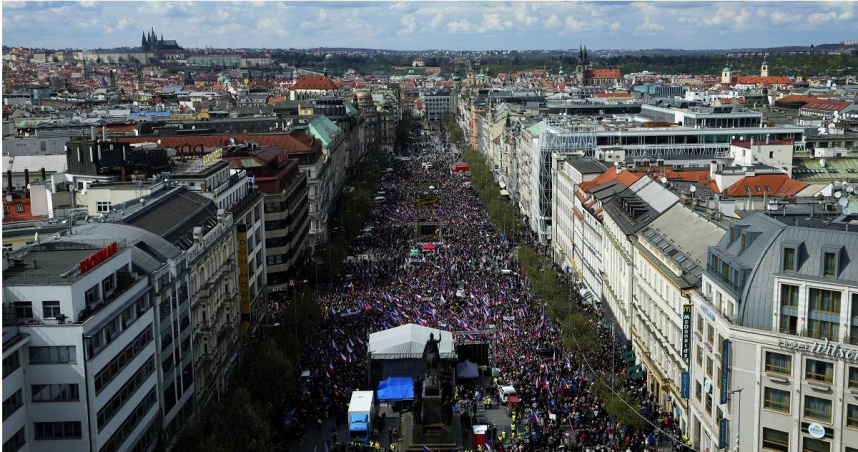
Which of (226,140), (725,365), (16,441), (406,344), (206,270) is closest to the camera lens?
(16,441)

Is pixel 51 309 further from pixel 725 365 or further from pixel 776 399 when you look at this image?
pixel 776 399


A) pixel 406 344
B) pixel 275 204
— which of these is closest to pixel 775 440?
pixel 406 344

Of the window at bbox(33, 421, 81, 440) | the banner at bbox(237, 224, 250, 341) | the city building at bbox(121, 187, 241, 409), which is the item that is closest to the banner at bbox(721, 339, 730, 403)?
the window at bbox(33, 421, 81, 440)

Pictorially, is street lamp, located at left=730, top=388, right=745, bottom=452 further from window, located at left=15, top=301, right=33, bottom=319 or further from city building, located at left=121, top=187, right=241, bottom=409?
window, located at left=15, top=301, right=33, bottom=319

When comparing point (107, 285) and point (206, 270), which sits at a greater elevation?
point (107, 285)

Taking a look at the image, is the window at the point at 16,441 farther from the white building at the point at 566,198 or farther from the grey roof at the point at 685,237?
the white building at the point at 566,198

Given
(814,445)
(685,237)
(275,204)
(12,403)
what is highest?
(685,237)

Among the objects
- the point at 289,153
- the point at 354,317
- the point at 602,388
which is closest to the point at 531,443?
the point at 602,388
